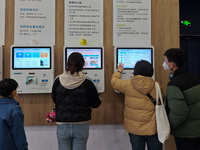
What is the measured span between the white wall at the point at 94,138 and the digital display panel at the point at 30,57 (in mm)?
788

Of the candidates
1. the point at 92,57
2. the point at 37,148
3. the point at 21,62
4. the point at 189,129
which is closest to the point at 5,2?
the point at 21,62

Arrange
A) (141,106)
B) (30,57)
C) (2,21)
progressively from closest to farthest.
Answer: (141,106) < (30,57) < (2,21)

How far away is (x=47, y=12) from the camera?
81.3 inches

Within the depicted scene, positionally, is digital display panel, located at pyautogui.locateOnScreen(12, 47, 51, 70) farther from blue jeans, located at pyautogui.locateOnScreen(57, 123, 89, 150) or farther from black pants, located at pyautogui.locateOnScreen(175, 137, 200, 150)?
black pants, located at pyautogui.locateOnScreen(175, 137, 200, 150)

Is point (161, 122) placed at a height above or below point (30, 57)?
below

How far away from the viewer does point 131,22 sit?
2.14 meters

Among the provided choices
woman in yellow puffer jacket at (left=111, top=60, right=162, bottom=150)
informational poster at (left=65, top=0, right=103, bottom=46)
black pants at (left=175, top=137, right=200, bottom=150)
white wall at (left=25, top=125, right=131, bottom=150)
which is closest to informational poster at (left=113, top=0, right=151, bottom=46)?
informational poster at (left=65, top=0, right=103, bottom=46)

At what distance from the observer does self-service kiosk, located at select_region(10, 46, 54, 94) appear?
1.91m

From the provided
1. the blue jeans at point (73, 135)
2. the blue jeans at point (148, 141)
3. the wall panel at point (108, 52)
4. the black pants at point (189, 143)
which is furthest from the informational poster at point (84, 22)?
the black pants at point (189, 143)

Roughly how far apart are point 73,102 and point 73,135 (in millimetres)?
296

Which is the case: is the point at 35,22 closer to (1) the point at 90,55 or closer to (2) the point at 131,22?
(1) the point at 90,55

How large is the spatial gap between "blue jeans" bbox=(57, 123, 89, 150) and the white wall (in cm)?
70

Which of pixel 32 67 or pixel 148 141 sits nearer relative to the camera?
pixel 148 141

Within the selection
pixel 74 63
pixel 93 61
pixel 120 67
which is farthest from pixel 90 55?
pixel 74 63
